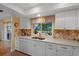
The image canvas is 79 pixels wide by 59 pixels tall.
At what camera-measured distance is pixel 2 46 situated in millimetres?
2973

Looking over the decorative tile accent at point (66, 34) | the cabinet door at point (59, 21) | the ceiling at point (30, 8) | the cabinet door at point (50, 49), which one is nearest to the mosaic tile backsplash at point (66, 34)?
the decorative tile accent at point (66, 34)

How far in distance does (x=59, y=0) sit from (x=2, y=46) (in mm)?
2285

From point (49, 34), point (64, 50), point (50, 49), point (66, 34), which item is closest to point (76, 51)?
point (64, 50)

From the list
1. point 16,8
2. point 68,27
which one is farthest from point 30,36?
point 68,27


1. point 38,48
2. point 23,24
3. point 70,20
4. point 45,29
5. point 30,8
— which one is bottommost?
point 38,48

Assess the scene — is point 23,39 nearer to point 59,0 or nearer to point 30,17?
point 30,17

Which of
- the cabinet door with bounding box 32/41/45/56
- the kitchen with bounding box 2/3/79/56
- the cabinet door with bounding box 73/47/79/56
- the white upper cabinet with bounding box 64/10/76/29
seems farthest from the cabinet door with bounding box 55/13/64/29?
the cabinet door with bounding box 73/47/79/56

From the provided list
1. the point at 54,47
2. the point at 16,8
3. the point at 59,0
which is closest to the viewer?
the point at 59,0

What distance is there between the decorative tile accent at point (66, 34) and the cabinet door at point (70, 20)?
0.25m

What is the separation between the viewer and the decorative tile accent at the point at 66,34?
2919 millimetres

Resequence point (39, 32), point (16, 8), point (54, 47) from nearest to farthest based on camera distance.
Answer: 1. point (16, 8)
2. point (54, 47)
3. point (39, 32)

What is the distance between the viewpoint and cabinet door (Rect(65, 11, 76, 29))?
2.73 metres

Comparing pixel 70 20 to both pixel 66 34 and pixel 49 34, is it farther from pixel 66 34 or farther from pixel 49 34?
pixel 49 34

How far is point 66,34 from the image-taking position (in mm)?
3129
